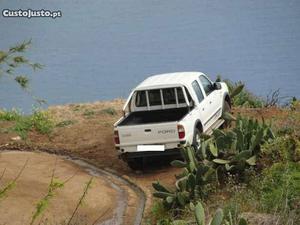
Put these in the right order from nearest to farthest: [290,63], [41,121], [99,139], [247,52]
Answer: [99,139]
[41,121]
[290,63]
[247,52]

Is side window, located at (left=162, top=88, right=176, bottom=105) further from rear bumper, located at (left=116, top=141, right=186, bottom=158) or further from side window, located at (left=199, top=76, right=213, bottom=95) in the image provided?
rear bumper, located at (left=116, top=141, right=186, bottom=158)

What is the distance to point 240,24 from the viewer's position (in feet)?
143

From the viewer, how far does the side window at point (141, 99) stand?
12805 millimetres

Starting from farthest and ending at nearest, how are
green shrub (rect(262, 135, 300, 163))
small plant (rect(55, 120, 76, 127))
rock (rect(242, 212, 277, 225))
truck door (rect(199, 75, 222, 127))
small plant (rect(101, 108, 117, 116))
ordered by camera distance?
1. small plant (rect(101, 108, 117, 116))
2. small plant (rect(55, 120, 76, 127))
3. truck door (rect(199, 75, 222, 127))
4. green shrub (rect(262, 135, 300, 163))
5. rock (rect(242, 212, 277, 225))

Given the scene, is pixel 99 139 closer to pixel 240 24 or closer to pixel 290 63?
pixel 290 63

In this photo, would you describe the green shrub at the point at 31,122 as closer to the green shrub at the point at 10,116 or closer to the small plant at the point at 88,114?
the green shrub at the point at 10,116

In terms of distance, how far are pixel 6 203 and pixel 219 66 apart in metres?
24.5

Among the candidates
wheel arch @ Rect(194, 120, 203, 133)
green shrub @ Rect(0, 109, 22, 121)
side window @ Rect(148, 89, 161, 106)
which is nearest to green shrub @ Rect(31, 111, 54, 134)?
green shrub @ Rect(0, 109, 22, 121)

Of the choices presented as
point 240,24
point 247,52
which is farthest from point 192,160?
point 240,24

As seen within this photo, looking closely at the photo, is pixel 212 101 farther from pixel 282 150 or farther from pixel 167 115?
pixel 282 150

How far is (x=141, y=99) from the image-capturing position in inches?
506

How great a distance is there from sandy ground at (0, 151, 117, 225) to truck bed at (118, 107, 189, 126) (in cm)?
153

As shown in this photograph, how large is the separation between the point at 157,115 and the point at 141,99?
47cm

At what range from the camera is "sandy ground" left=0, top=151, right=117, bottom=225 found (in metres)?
9.34
